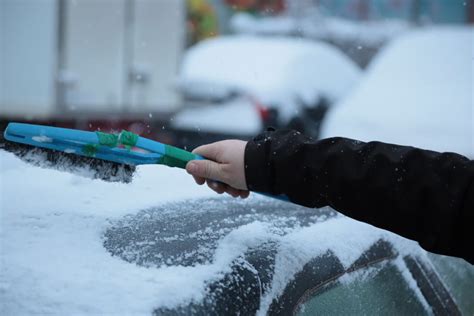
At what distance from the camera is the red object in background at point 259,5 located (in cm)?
2547

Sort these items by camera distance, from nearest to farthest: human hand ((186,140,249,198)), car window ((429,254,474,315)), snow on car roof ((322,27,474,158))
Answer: human hand ((186,140,249,198)) → car window ((429,254,474,315)) → snow on car roof ((322,27,474,158))

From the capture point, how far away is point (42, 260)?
148 centimetres

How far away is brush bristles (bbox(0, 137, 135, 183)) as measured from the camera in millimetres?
1907

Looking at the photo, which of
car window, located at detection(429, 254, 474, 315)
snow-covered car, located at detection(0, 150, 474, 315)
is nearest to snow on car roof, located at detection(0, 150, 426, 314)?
snow-covered car, located at detection(0, 150, 474, 315)

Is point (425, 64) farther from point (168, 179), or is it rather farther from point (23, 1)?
point (168, 179)

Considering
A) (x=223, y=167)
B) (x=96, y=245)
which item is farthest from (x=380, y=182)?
(x=96, y=245)

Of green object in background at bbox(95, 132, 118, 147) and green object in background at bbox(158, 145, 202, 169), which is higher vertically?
green object in background at bbox(95, 132, 118, 147)

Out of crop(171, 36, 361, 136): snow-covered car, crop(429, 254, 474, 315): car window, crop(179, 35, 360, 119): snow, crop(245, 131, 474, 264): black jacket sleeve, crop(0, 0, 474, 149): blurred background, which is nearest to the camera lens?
crop(245, 131, 474, 264): black jacket sleeve

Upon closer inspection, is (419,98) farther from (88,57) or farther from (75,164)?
(75,164)

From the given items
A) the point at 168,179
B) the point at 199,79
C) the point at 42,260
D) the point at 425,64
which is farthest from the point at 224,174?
the point at 199,79

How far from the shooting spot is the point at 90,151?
1.84 m

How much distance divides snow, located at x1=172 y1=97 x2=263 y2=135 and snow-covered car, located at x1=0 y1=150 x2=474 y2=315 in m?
6.68

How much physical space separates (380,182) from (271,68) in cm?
813

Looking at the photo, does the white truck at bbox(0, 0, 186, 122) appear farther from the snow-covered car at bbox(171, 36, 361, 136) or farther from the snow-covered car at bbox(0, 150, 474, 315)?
the snow-covered car at bbox(0, 150, 474, 315)
